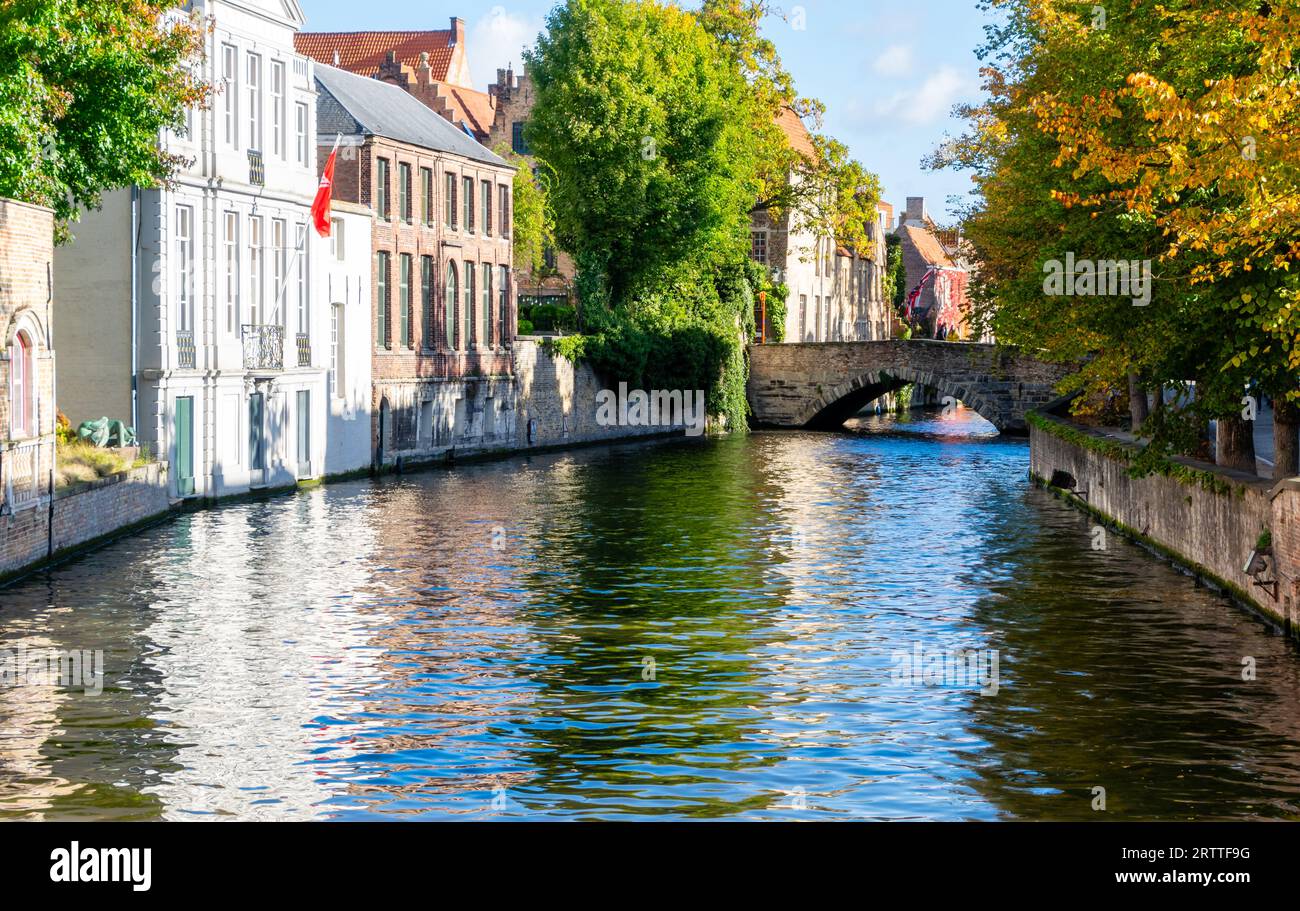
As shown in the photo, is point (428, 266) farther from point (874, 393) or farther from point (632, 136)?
point (874, 393)

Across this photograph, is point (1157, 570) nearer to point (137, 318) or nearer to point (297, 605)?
point (297, 605)

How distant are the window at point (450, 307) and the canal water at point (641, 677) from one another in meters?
20.6

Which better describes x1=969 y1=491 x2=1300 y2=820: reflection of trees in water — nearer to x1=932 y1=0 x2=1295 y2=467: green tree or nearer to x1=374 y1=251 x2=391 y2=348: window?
x1=932 y1=0 x2=1295 y2=467: green tree

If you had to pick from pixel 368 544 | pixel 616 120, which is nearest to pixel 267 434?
pixel 368 544

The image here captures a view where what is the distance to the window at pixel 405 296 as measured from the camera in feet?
173

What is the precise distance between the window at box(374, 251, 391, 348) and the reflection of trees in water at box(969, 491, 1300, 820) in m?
26.6

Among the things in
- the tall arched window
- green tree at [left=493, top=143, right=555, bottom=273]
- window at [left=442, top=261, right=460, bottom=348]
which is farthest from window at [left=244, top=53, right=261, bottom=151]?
green tree at [left=493, top=143, right=555, bottom=273]

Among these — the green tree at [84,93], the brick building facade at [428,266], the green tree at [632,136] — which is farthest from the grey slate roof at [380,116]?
the green tree at [84,93]

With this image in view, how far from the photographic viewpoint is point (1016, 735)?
16.3 meters

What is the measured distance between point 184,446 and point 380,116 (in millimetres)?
17893

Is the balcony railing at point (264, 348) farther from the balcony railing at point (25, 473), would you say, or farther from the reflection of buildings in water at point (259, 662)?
the balcony railing at point (25, 473)

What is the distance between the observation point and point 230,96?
40.4 m

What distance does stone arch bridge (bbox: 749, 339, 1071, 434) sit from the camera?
74688 millimetres
